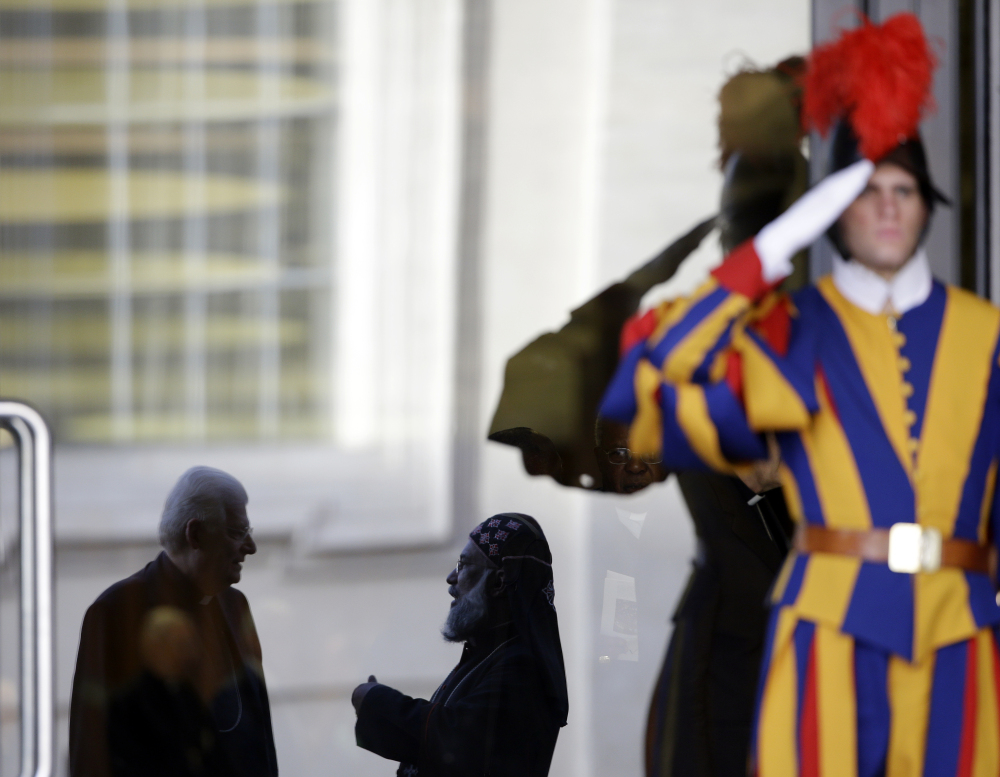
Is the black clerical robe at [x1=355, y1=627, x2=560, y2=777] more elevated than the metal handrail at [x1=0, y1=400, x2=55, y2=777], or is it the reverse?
the metal handrail at [x1=0, y1=400, x2=55, y2=777]

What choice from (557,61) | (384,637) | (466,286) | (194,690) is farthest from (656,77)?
(194,690)

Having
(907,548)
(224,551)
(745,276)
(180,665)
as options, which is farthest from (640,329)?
(180,665)

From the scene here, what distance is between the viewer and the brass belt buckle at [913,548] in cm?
134

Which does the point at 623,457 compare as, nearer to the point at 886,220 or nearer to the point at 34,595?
the point at 886,220

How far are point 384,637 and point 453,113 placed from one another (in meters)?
1.03

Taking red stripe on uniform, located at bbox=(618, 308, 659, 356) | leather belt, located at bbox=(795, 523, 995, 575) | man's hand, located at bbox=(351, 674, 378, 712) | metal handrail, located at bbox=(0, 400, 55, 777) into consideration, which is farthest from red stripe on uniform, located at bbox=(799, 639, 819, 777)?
metal handrail, located at bbox=(0, 400, 55, 777)

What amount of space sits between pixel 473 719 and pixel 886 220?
1190 mm

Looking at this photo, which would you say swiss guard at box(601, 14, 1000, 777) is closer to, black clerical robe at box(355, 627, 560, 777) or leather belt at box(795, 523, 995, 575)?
leather belt at box(795, 523, 995, 575)

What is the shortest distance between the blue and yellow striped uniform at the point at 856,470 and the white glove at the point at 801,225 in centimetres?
2

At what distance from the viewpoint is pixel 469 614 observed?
2.06 m

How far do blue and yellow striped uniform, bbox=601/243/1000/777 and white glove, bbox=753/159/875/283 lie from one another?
22mm

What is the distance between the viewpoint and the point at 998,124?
2.00m

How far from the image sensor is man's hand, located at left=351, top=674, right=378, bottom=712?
2078 mm

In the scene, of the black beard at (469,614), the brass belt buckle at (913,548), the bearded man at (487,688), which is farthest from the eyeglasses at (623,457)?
the brass belt buckle at (913,548)
